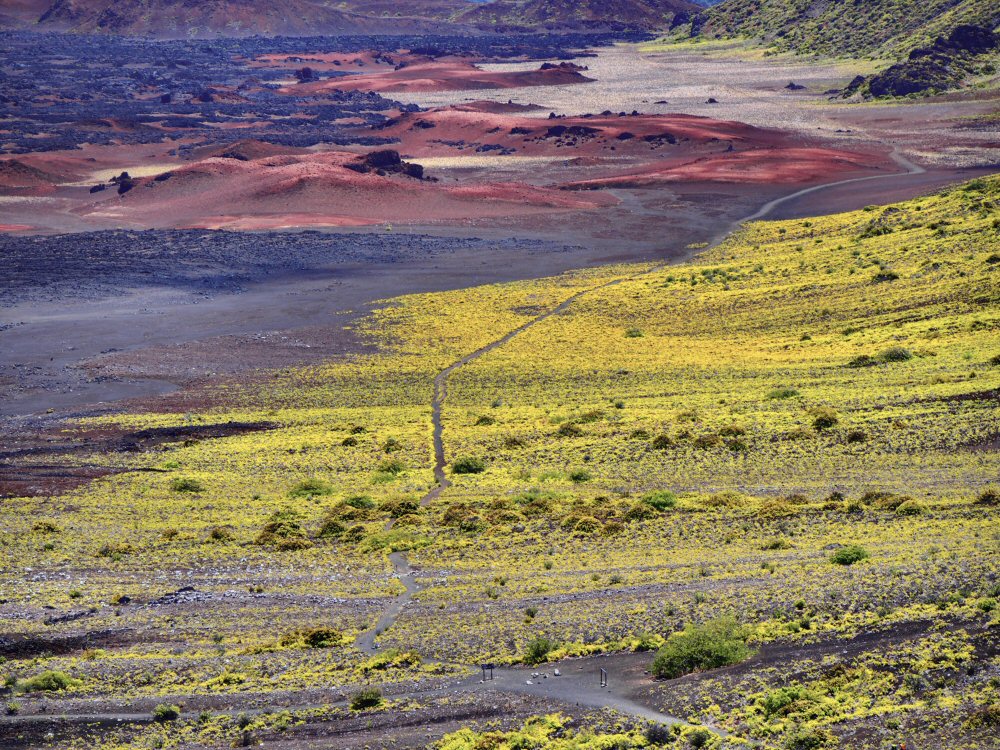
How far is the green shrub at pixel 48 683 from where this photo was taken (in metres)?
22.3

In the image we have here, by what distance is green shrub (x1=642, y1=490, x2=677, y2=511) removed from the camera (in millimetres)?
31609

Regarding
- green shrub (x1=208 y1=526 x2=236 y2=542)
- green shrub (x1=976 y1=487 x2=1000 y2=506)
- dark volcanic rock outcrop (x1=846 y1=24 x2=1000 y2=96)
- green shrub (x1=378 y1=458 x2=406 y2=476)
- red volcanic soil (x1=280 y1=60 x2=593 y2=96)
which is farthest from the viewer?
red volcanic soil (x1=280 y1=60 x2=593 y2=96)

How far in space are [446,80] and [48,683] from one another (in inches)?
6360

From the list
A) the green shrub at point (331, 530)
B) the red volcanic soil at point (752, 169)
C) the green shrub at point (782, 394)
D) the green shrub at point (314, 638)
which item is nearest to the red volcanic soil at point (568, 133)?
the red volcanic soil at point (752, 169)

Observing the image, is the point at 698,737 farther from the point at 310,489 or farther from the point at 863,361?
the point at 863,361

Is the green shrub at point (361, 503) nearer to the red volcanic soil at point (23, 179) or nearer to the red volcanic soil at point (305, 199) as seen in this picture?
the red volcanic soil at point (305, 199)

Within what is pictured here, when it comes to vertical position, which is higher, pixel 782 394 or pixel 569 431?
pixel 782 394

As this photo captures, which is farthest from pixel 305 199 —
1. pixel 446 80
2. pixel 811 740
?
pixel 446 80

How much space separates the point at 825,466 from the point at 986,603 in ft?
41.8

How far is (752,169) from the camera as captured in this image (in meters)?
99.8

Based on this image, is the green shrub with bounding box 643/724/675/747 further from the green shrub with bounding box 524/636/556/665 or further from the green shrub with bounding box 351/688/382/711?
the green shrub with bounding box 351/688/382/711

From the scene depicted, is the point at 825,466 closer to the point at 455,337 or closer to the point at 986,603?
the point at 986,603

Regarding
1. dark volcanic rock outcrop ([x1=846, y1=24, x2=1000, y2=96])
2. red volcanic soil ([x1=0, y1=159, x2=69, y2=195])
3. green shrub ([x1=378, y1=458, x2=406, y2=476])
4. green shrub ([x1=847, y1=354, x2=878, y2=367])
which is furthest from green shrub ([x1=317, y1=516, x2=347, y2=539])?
dark volcanic rock outcrop ([x1=846, y1=24, x2=1000, y2=96])

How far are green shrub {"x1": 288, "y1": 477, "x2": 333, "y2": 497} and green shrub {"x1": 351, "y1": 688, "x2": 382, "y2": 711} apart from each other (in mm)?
14043
